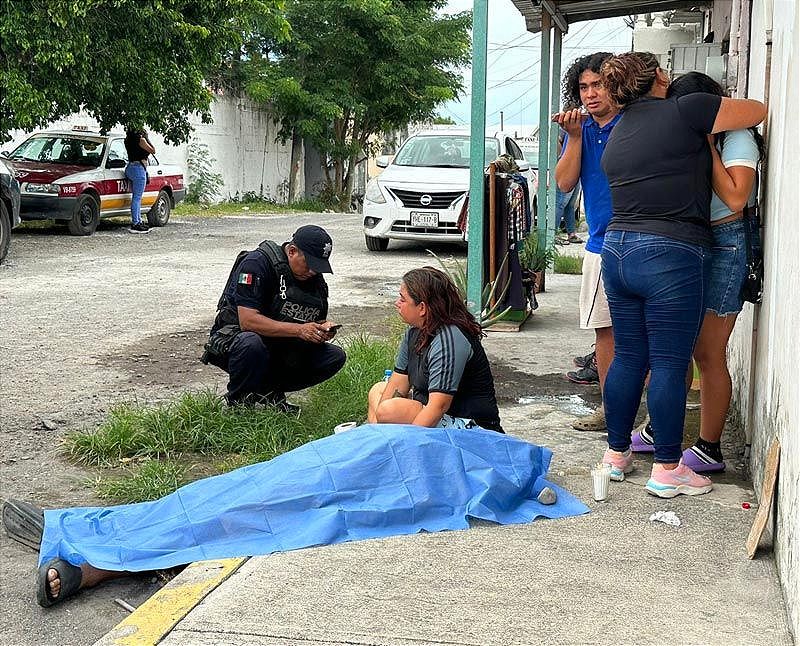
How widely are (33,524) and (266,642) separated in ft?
5.52

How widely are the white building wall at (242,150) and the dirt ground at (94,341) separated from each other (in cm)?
914

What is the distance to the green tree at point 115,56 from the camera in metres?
14.4

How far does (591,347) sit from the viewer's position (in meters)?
8.10

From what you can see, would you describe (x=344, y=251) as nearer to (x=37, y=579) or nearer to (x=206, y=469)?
(x=206, y=469)

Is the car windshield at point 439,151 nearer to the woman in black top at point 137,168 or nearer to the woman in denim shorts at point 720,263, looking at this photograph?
the woman in black top at point 137,168

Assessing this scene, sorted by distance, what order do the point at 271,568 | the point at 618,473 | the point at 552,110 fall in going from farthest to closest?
the point at 552,110 → the point at 618,473 → the point at 271,568

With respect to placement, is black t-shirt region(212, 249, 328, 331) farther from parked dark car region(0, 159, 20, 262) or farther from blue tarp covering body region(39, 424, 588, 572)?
parked dark car region(0, 159, 20, 262)

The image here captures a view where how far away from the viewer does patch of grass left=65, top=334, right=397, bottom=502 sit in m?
5.27

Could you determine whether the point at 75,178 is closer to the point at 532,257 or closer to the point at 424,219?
the point at 424,219

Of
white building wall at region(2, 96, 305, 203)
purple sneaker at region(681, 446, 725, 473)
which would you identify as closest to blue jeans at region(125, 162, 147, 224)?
white building wall at region(2, 96, 305, 203)

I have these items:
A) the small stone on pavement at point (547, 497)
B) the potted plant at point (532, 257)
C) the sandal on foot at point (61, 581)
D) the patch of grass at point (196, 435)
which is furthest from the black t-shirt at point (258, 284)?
the potted plant at point (532, 257)

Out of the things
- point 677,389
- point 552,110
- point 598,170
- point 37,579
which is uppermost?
point 552,110

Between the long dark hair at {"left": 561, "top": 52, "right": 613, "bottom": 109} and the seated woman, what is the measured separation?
107 cm

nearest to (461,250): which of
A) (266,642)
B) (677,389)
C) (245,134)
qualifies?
(677,389)
